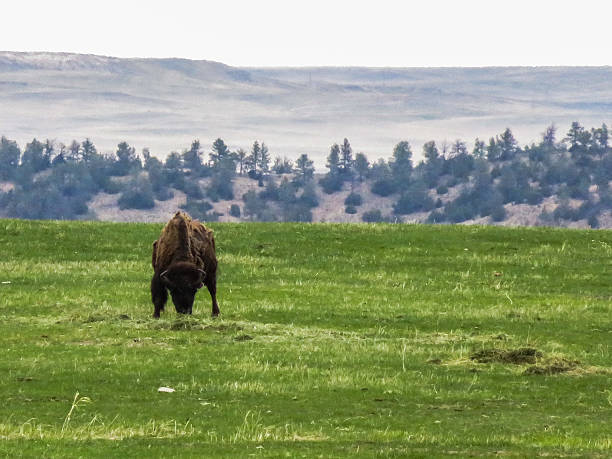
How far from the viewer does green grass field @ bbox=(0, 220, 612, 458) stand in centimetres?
1877

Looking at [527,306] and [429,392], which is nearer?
[429,392]

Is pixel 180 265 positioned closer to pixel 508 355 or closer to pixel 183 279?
pixel 183 279

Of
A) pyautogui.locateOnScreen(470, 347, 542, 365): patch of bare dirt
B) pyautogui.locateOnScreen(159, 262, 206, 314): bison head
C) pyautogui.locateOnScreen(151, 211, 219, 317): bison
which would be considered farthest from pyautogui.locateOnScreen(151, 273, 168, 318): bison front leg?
pyautogui.locateOnScreen(470, 347, 542, 365): patch of bare dirt

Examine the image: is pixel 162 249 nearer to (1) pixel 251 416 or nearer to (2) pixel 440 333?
(2) pixel 440 333

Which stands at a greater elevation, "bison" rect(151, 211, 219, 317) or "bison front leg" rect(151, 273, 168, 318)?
"bison" rect(151, 211, 219, 317)

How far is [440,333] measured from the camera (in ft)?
104

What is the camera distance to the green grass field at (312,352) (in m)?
18.8

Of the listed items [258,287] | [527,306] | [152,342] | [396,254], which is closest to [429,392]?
[152,342]

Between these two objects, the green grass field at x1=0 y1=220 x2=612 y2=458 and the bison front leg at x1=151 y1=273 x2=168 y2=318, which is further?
the bison front leg at x1=151 y1=273 x2=168 y2=318

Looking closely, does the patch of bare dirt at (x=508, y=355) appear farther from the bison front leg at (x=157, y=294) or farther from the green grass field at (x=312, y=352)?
the bison front leg at (x=157, y=294)

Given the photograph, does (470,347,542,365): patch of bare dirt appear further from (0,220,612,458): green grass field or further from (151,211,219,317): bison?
(151,211,219,317): bison

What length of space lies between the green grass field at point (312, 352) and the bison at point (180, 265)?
1.92 feet

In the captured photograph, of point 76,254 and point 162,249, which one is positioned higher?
point 162,249

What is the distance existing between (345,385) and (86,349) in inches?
253
